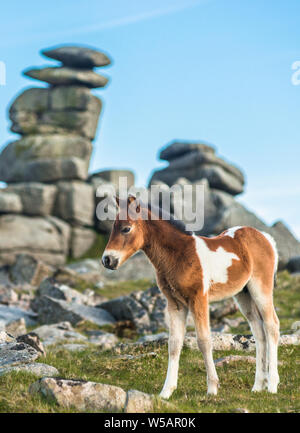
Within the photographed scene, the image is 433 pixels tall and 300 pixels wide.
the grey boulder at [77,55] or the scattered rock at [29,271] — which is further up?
the grey boulder at [77,55]

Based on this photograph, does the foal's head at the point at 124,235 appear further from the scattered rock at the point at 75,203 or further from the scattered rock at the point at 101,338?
the scattered rock at the point at 75,203

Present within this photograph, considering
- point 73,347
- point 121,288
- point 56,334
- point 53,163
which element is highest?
point 53,163

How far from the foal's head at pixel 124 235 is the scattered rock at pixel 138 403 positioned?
2071 millimetres

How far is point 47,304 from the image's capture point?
20688 mm

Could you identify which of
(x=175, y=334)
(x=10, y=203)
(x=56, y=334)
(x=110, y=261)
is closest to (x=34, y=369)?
A: (x=175, y=334)

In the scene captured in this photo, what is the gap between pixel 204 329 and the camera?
8.27 metres

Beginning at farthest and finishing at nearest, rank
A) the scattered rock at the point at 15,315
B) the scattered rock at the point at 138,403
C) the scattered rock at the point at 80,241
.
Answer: the scattered rock at the point at 80,241
the scattered rock at the point at 15,315
the scattered rock at the point at 138,403

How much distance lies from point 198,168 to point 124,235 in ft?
146

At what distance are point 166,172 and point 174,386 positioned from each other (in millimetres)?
46270

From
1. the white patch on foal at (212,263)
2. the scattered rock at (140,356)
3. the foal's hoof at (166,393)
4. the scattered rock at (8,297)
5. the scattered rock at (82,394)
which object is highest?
the white patch on foal at (212,263)

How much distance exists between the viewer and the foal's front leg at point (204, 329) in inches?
323

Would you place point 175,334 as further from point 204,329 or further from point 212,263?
point 212,263

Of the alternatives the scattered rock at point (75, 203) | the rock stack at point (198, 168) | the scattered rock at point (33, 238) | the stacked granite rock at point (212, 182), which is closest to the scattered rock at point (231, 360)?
the stacked granite rock at point (212, 182)

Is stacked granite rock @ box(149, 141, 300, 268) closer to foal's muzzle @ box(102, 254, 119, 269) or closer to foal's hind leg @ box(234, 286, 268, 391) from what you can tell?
foal's hind leg @ box(234, 286, 268, 391)
